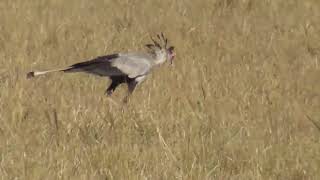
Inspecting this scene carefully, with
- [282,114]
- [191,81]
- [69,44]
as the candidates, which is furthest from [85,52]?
[282,114]

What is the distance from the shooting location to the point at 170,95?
5.20 metres

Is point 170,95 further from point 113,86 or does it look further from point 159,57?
point 113,86

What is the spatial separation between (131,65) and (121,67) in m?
0.07

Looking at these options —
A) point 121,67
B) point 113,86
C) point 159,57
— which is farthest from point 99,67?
point 159,57

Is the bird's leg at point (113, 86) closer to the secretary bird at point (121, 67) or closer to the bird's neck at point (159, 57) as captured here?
the secretary bird at point (121, 67)

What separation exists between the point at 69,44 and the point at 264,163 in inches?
127

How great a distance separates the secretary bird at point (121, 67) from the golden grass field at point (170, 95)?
0.13 meters

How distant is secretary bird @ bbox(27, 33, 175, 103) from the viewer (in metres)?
4.99

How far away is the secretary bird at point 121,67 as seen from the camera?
16.4 feet

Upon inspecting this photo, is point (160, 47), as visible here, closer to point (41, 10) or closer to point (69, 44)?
point (69, 44)

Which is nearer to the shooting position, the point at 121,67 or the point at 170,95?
the point at 121,67

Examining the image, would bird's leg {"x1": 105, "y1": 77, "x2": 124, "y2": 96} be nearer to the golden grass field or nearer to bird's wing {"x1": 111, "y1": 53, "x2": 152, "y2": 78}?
the golden grass field

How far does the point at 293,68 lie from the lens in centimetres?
626

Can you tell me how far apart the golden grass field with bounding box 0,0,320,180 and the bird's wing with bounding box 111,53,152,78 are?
185 mm
